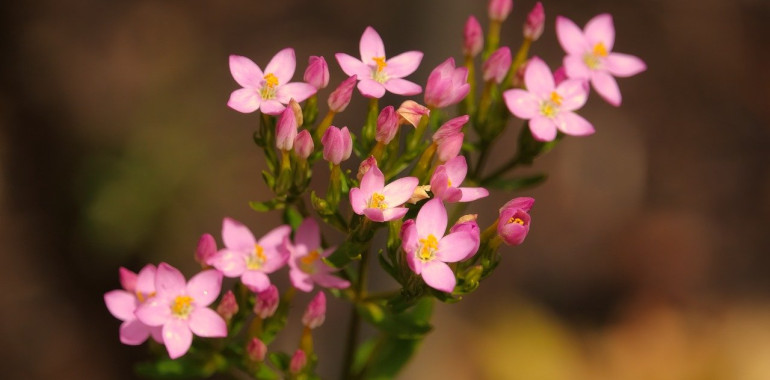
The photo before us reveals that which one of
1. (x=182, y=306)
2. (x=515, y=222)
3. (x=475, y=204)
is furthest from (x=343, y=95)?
(x=475, y=204)

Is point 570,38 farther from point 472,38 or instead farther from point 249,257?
point 249,257

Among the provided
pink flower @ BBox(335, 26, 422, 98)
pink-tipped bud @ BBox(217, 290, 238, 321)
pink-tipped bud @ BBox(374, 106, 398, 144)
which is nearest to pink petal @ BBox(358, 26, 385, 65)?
pink flower @ BBox(335, 26, 422, 98)

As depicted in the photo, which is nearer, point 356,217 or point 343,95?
point 356,217

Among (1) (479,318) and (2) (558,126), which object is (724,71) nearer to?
(1) (479,318)

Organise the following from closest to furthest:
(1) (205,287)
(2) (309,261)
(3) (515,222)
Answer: (3) (515,222) < (1) (205,287) < (2) (309,261)

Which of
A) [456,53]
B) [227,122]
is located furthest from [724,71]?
[227,122]

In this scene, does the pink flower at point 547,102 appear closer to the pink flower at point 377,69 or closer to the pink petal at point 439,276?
the pink flower at point 377,69

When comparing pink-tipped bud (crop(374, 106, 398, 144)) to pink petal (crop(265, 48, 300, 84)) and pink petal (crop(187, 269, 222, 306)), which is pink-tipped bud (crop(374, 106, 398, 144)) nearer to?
pink petal (crop(265, 48, 300, 84))
